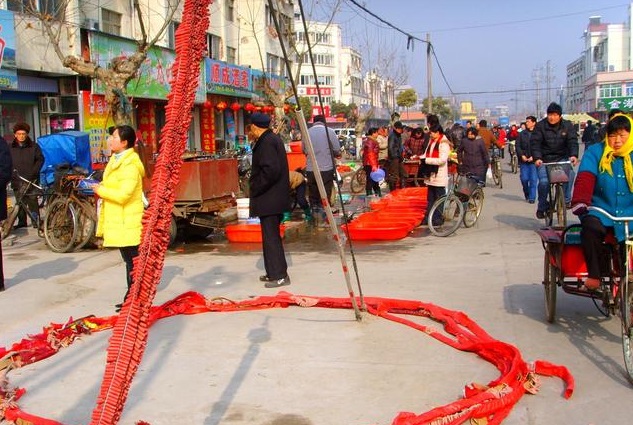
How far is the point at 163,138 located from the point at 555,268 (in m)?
3.86

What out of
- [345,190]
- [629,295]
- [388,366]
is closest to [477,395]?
[388,366]

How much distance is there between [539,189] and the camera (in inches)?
420

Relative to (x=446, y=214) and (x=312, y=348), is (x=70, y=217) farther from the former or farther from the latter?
(x=312, y=348)

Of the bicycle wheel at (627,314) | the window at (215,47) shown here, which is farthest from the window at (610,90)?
the bicycle wheel at (627,314)

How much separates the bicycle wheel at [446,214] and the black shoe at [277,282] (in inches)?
158

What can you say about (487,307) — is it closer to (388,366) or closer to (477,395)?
(388,366)

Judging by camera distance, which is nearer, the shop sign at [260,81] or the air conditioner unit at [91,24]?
the air conditioner unit at [91,24]

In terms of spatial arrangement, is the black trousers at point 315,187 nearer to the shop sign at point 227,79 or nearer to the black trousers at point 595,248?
the black trousers at point 595,248

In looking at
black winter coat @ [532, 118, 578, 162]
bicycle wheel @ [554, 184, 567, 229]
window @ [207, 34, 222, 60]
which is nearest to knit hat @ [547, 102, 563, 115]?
black winter coat @ [532, 118, 578, 162]

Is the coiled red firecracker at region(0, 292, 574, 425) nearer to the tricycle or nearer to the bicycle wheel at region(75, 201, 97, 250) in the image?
the tricycle

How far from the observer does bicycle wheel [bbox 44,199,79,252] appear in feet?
32.0

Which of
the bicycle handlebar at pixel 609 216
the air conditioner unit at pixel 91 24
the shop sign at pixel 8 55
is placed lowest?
the bicycle handlebar at pixel 609 216

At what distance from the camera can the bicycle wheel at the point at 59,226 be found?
32.0 feet

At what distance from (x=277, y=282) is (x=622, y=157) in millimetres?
3766
